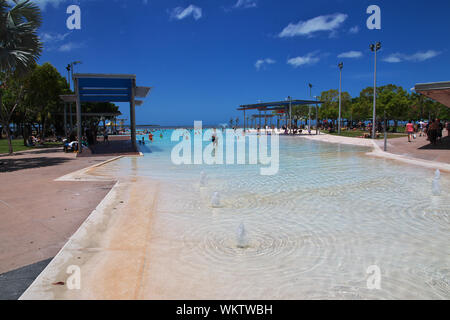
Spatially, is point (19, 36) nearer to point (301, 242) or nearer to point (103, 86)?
point (103, 86)

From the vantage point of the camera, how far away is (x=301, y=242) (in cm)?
486

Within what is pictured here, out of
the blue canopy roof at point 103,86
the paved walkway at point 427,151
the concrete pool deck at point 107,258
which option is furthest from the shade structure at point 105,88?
the paved walkway at point 427,151

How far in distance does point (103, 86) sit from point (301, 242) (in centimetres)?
1831

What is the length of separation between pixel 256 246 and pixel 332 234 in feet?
4.70

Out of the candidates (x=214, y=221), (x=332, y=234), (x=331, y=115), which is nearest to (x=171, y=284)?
(x=214, y=221)

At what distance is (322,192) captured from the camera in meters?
8.41

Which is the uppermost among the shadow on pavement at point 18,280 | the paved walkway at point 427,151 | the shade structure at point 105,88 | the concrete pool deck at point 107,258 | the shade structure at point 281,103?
the shade structure at point 281,103

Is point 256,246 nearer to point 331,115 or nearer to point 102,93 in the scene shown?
point 102,93

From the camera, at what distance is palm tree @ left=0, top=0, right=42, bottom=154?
13133 mm

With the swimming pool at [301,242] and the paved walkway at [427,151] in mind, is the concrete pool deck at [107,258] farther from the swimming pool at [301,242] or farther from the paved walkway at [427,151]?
the paved walkway at [427,151]

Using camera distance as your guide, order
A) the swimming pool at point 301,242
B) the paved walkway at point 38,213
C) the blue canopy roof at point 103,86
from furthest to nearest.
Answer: the blue canopy roof at point 103,86
the paved walkway at point 38,213
the swimming pool at point 301,242

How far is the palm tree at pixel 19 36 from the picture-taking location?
43.1 ft

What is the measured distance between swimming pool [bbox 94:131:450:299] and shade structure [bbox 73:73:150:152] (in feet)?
40.2

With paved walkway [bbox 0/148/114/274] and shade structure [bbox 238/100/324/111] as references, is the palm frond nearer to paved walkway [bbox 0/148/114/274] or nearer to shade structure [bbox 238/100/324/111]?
paved walkway [bbox 0/148/114/274]
